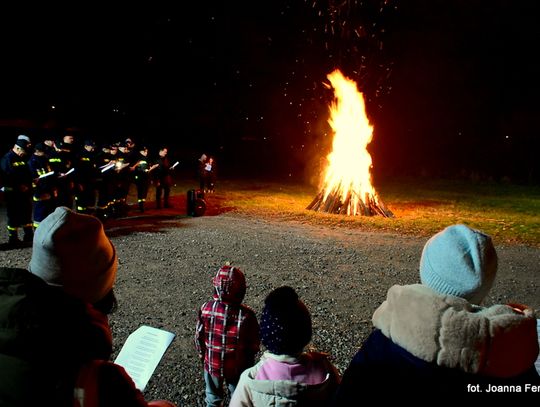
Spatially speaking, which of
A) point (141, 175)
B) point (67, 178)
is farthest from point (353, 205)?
point (67, 178)

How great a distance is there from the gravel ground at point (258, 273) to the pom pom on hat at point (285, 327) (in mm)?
1720

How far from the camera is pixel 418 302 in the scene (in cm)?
151

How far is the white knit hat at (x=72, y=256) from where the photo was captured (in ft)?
5.84

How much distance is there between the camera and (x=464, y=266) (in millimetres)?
1618

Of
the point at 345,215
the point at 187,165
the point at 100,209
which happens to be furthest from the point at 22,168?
the point at 187,165

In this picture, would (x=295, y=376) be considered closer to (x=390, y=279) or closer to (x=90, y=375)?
(x=90, y=375)

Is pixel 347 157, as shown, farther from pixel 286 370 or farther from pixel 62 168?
pixel 286 370

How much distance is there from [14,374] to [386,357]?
3.95 ft

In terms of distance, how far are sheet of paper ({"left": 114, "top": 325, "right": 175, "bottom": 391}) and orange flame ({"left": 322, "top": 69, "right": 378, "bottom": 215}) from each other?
11857 mm

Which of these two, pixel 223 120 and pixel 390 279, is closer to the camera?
pixel 390 279

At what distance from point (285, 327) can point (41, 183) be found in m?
8.68

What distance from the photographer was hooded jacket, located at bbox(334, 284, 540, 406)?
1.42 meters

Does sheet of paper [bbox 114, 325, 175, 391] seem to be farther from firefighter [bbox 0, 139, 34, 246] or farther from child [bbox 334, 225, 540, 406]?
firefighter [bbox 0, 139, 34, 246]

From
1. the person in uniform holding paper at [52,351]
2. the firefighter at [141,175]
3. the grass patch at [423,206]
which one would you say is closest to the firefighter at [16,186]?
the firefighter at [141,175]
